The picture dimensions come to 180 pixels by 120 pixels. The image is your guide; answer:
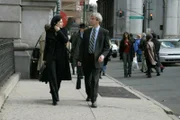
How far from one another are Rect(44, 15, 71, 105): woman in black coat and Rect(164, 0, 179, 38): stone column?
7101cm

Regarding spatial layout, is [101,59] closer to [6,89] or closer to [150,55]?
[6,89]

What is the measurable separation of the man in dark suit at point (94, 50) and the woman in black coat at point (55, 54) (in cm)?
42

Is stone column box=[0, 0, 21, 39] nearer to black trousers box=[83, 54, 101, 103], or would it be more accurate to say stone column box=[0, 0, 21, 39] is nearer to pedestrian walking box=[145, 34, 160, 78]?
black trousers box=[83, 54, 101, 103]

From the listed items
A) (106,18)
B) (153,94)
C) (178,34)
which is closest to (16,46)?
(153,94)

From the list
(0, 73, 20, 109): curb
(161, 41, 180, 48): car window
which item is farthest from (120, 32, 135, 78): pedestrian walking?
(161, 41, 180, 48): car window

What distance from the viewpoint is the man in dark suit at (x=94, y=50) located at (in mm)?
8678

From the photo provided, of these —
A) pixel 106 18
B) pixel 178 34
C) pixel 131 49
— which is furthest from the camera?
pixel 106 18

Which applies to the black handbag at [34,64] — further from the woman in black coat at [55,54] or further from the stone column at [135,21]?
the stone column at [135,21]

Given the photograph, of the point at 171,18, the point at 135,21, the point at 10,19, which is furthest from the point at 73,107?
the point at 171,18

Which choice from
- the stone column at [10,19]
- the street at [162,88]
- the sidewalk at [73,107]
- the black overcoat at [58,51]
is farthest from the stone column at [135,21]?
the black overcoat at [58,51]

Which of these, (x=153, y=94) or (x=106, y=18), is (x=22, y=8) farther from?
(x=106, y=18)

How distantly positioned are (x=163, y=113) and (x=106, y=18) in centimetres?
10068

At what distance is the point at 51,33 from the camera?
8.73 meters

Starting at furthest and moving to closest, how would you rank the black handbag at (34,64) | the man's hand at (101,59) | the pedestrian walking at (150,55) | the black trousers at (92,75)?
the pedestrian walking at (150,55)
the black handbag at (34,64)
the black trousers at (92,75)
the man's hand at (101,59)
